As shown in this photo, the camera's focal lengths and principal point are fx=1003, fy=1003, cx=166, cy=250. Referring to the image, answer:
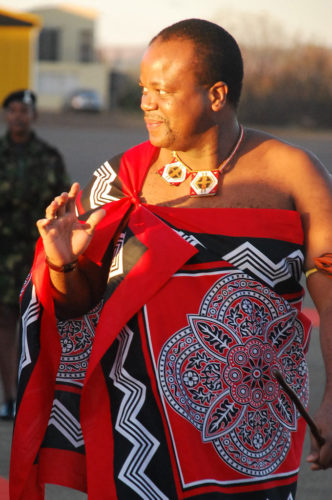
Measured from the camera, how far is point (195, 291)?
104 inches

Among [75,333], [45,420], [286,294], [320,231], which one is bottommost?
[45,420]

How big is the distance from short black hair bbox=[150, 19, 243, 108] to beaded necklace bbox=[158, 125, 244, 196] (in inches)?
7.4

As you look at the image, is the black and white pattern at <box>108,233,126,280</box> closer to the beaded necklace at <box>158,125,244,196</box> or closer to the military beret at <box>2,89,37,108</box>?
the beaded necklace at <box>158,125,244,196</box>

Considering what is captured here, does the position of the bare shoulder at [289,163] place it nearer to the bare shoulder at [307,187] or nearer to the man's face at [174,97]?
the bare shoulder at [307,187]

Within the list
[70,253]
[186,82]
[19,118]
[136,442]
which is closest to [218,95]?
[186,82]

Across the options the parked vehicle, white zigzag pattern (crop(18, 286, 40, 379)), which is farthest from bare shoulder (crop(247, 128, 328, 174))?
the parked vehicle

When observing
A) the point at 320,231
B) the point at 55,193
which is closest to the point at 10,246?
the point at 55,193

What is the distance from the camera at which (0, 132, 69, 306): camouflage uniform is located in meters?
5.73

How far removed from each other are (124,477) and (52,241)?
2.14 ft

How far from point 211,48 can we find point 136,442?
107 centimetres

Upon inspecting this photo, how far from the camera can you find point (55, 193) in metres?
5.82

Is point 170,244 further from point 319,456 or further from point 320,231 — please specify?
point 319,456

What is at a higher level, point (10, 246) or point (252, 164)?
point (252, 164)

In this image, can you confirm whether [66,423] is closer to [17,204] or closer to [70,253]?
[70,253]
